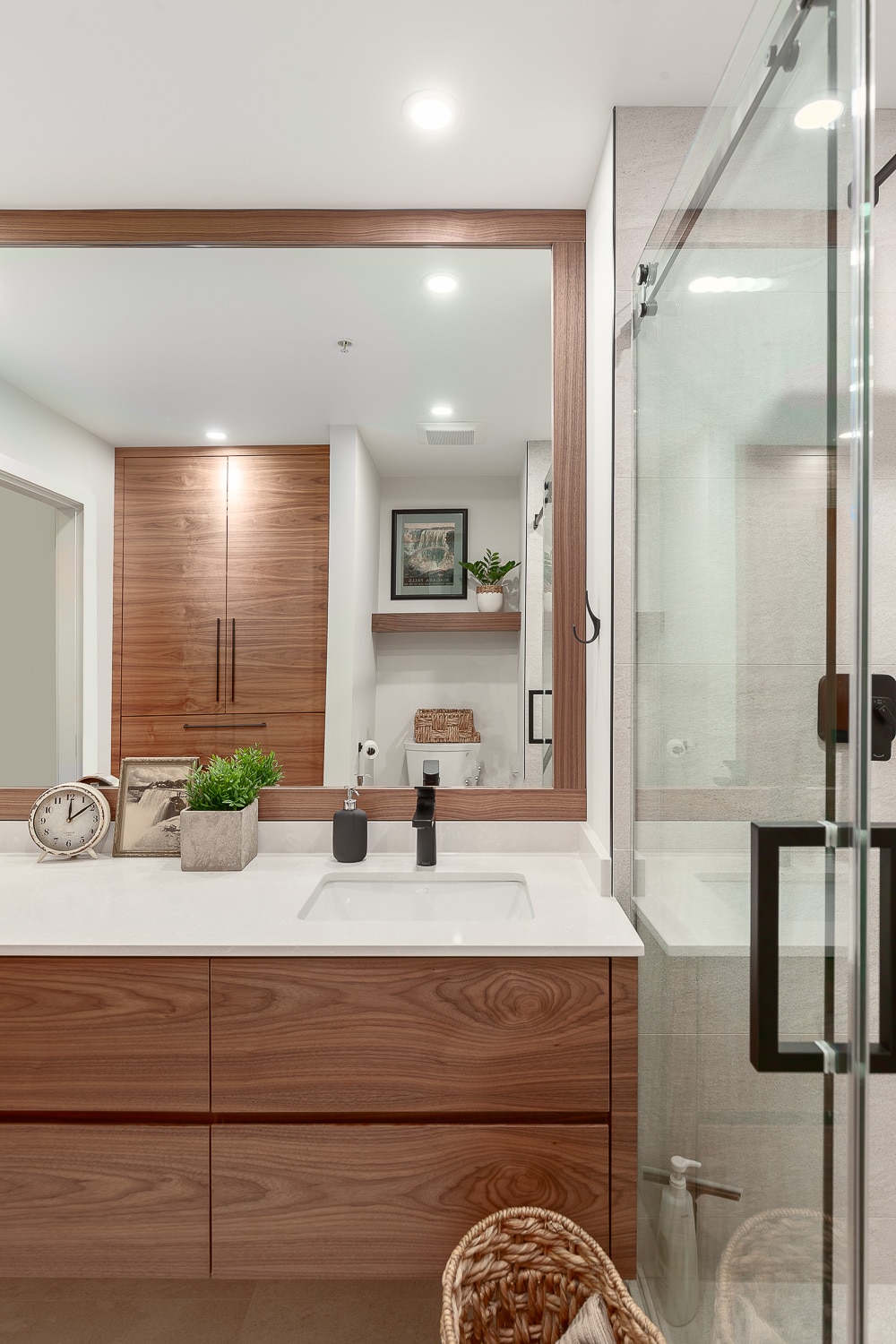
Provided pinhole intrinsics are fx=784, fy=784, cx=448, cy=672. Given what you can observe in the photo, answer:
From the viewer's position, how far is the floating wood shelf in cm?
192

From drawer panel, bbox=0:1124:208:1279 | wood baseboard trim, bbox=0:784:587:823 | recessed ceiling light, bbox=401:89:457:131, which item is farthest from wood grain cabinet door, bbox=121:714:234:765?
recessed ceiling light, bbox=401:89:457:131

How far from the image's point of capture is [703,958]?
1.09m

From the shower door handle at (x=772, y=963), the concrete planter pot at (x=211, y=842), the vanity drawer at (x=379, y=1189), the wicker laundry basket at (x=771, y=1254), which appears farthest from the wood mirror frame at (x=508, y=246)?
the shower door handle at (x=772, y=963)

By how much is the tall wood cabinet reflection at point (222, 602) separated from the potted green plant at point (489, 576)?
373 millimetres

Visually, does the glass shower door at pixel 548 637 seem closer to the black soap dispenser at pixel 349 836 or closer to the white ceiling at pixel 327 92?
the black soap dispenser at pixel 349 836

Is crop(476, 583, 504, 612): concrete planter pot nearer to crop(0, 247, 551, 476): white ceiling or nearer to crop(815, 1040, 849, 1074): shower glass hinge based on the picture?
crop(0, 247, 551, 476): white ceiling

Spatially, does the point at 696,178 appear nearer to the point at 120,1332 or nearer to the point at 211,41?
the point at 211,41

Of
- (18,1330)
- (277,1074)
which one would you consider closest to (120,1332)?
(18,1330)

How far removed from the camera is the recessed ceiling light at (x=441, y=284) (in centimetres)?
192

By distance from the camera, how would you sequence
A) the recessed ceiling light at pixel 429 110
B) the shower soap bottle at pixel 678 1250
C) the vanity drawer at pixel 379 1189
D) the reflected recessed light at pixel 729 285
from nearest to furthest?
1. the reflected recessed light at pixel 729 285
2. the shower soap bottle at pixel 678 1250
3. the vanity drawer at pixel 379 1189
4. the recessed ceiling light at pixel 429 110

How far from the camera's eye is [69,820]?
73.6 inches

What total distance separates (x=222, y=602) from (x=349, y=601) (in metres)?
0.32

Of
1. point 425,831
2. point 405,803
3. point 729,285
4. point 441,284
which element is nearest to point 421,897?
point 425,831

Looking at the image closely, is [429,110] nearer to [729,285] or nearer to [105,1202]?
[729,285]
